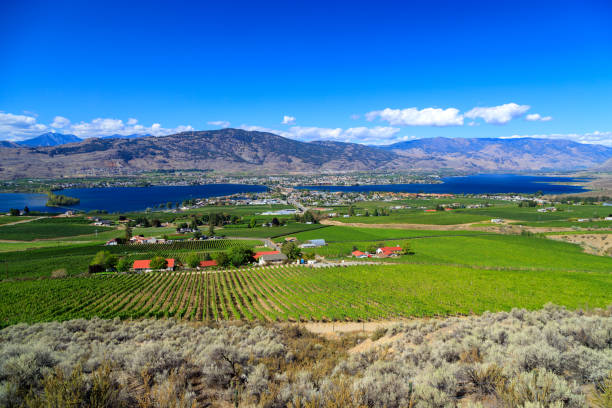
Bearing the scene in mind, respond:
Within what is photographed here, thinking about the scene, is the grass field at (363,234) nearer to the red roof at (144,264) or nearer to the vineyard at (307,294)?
the red roof at (144,264)

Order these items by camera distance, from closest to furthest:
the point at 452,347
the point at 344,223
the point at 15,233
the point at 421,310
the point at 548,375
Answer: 1. the point at 548,375
2. the point at 452,347
3. the point at 421,310
4. the point at 15,233
5. the point at 344,223

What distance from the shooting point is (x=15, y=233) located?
74250 mm

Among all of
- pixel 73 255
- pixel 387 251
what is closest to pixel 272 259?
pixel 387 251

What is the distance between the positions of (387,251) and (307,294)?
30.7 metres

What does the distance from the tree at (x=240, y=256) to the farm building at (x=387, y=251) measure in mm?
24401

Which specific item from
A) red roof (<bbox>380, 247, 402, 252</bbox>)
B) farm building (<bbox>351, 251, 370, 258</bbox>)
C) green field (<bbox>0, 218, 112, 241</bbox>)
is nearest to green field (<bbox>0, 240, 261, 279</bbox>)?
green field (<bbox>0, 218, 112, 241</bbox>)

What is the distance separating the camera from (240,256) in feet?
166

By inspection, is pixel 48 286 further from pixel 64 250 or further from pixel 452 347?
pixel 452 347

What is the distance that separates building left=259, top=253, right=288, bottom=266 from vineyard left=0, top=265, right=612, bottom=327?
9779 millimetres

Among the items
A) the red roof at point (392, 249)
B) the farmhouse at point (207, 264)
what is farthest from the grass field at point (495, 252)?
the farmhouse at point (207, 264)

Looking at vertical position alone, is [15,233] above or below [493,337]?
A: below

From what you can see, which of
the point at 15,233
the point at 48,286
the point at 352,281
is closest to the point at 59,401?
the point at 352,281

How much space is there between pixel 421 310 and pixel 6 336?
24733 mm

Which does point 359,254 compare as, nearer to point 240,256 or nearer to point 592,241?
point 240,256
